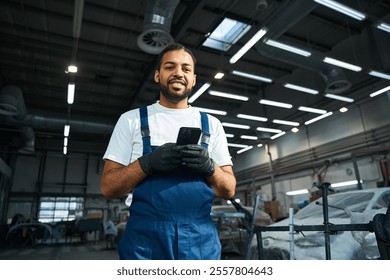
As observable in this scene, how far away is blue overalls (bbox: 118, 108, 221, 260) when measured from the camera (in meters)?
0.86

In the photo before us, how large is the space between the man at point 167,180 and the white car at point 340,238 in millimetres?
1636

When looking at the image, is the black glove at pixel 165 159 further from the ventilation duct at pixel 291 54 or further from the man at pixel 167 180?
the ventilation duct at pixel 291 54

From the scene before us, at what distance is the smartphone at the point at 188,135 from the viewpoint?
835 mm

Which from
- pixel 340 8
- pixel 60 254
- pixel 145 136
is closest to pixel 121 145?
pixel 145 136

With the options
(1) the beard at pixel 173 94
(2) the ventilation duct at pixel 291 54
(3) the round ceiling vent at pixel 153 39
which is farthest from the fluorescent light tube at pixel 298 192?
(1) the beard at pixel 173 94

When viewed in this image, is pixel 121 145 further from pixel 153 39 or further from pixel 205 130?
pixel 153 39

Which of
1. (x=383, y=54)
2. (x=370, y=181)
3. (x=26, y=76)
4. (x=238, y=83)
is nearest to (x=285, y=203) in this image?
(x=370, y=181)

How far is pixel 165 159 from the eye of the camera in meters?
0.85

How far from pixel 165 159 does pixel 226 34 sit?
23.5ft

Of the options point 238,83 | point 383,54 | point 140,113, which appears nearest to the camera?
point 140,113

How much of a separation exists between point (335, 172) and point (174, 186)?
32.4ft
